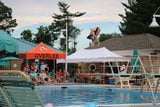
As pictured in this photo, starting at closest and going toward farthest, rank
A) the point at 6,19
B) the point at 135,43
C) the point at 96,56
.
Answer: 1. the point at 96,56
2. the point at 135,43
3. the point at 6,19

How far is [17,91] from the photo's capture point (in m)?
6.06

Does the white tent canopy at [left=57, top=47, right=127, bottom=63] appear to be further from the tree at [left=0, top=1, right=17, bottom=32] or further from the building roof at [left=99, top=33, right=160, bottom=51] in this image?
the tree at [left=0, top=1, right=17, bottom=32]

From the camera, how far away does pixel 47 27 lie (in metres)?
61.6

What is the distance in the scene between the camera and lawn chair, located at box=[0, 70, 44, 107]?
18.5ft

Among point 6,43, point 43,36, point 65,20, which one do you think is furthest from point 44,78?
point 65,20

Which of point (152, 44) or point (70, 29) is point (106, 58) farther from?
point (70, 29)

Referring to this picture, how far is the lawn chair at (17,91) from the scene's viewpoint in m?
5.63

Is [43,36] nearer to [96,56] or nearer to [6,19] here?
[6,19]

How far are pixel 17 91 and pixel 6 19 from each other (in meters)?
52.0

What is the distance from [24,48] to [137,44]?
9.29m

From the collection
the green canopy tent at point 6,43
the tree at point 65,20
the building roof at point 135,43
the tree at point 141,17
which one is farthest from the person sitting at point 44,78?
the tree at point 65,20

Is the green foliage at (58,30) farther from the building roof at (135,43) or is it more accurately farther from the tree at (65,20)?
the building roof at (135,43)

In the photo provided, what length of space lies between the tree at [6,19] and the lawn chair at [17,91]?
50443 millimetres

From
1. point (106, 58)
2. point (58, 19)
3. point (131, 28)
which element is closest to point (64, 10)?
point (58, 19)
